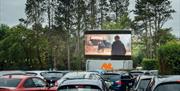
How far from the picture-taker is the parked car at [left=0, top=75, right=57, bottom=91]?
66.3ft

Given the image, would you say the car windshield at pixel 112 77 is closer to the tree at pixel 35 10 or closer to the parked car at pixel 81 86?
the parked car at pixel 81 86

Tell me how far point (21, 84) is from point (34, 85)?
3.72 ft

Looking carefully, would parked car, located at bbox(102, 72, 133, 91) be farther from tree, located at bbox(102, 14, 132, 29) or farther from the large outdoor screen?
tree, located at bbox(102, 14, 132, 29)

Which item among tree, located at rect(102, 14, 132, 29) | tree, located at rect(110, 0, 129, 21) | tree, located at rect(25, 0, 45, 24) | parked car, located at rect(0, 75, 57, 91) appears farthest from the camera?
tree, located at rect(102, 14, 132, 29)

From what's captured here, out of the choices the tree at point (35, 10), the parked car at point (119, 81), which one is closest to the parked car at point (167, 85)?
the parked car at point (119, 81)

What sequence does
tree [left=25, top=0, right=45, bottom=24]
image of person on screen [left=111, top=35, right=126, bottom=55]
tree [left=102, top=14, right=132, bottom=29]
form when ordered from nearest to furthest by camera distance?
image of person on screen [left=111, top=35, right=126, bottom=55]
tree [left=25, top=0, right=45, bottom=24]
tree [left=102, top=14, right=132, bottom=29]

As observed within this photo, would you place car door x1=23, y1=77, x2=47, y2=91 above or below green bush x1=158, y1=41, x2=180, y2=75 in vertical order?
below

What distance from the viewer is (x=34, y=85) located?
2173 centimetres

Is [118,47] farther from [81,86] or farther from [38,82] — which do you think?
[81,86]

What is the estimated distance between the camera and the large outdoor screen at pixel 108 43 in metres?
67.5

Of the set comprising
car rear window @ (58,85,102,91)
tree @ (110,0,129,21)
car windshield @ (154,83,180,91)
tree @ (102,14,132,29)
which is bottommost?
car rear window @ (58,85,102,91)

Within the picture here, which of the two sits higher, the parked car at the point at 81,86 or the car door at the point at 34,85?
the parked car at the point at 81,86

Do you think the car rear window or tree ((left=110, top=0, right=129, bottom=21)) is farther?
tree ((left=110, top=0, right=129, bottom=21))

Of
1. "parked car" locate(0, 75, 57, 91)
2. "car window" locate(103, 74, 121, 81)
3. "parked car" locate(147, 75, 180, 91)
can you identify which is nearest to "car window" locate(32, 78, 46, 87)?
"parked car" locate(0, 75, 57, 91)
